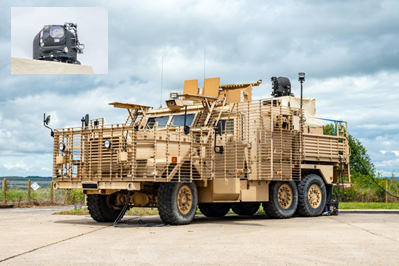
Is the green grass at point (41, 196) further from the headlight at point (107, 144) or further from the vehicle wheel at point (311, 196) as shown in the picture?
the headlight at point (107, 144)

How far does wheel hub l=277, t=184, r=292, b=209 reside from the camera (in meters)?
19.6

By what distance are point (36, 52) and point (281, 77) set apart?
964 centimetres

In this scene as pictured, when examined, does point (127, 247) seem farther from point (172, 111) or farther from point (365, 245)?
point (172, 111)

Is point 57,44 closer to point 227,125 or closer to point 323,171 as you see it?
point 227,125

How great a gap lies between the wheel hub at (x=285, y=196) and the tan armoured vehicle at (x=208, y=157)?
33 millimetres

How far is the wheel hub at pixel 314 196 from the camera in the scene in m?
20.7

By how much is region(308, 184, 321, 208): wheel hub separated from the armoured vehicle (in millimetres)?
10757

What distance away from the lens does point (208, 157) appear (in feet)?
56.2

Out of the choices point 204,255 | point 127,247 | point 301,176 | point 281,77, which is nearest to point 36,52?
point 281,77

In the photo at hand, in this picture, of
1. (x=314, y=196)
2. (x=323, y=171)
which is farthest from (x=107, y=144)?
(x=323, y=171)

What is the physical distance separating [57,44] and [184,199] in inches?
421

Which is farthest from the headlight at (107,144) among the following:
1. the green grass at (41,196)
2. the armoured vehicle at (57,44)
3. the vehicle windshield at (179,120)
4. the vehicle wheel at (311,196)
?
the green grass at (41,196)

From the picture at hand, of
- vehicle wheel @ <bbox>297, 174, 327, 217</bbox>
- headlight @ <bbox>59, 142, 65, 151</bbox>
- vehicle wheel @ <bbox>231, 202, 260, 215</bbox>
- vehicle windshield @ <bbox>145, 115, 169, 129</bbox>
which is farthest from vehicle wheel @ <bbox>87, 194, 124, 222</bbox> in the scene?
vehicle wheel @ <bbox>297, 174, 327, 217</bbox>

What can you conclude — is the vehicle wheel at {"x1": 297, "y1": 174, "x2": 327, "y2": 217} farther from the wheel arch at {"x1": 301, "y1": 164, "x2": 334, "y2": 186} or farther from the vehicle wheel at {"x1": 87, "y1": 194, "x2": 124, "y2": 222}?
the vehicle wheel at {"x1": 87, "y1": 194, "x2": 124, "y2": 222}
